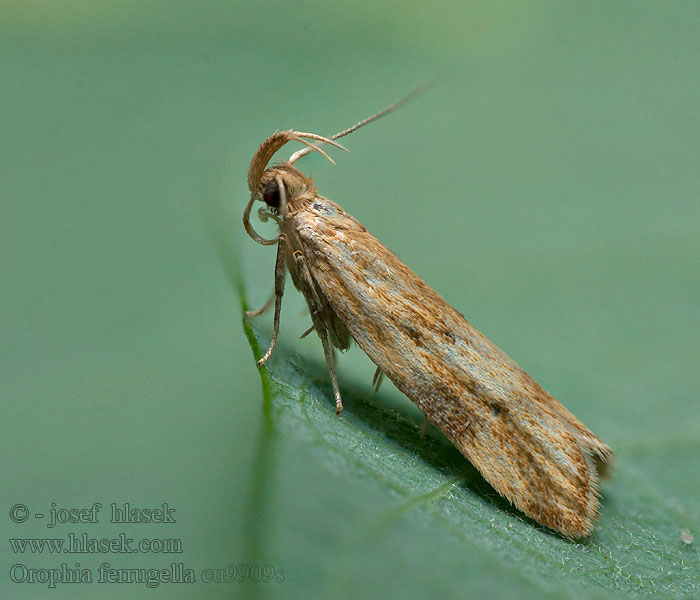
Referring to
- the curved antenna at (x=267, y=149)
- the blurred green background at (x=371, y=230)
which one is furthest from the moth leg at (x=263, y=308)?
the curved antenna at (x=267, y=149)

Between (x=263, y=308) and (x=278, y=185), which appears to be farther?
(x=263, y=308)

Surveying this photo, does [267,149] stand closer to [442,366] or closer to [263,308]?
[263,308]

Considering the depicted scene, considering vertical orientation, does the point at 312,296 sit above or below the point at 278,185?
below

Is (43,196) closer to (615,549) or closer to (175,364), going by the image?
(175,364)

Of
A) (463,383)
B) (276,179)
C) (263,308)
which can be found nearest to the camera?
(463,383)

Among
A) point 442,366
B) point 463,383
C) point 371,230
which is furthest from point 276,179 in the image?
point 463,383

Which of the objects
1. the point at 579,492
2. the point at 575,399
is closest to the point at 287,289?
the point at 575,399
